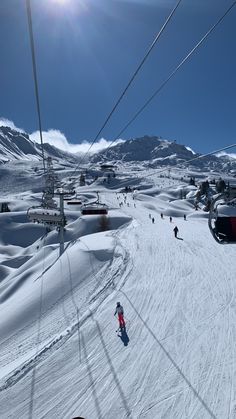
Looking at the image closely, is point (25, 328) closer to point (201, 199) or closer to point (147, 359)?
point (147, 359)

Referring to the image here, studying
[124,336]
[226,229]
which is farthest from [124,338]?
[226,229]

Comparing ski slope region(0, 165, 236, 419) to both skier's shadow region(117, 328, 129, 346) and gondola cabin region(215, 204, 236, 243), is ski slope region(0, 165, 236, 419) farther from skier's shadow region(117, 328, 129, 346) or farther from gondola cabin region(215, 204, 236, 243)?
gondola cabin region(215, 204, 236, 243)

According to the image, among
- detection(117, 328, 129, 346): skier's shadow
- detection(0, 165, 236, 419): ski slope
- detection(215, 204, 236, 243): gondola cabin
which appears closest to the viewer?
detection(0, 165, 236, 419): ski slope

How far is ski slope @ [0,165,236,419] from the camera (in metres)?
9.52

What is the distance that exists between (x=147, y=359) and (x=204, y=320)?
11.6ft

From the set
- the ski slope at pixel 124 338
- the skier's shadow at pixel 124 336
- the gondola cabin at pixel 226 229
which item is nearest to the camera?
the ski slope at pixel 124 338

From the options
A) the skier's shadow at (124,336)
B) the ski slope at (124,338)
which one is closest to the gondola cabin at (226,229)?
A: the ski slope at (124,338)

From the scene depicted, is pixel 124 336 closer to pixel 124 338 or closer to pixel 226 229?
pixel 124 338

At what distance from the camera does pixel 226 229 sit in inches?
462

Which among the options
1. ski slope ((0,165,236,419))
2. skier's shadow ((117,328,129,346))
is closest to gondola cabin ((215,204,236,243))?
ski slope ((0,165,236,419))

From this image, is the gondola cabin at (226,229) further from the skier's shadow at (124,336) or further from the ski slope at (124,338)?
the skier's shadow at (124,336)

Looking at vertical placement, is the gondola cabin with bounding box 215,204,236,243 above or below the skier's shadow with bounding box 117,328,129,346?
above

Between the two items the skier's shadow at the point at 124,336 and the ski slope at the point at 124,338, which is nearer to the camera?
the ski slope at the point at 124,338

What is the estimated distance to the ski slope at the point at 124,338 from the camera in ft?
31.2
